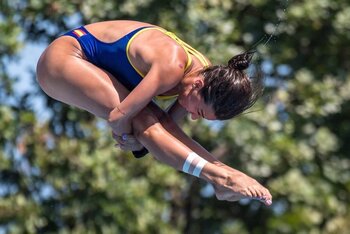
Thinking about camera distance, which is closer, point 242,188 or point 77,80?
point 242,188

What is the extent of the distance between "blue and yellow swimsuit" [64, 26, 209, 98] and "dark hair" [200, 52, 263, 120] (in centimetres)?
13

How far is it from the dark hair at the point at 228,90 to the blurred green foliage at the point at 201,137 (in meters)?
3.46

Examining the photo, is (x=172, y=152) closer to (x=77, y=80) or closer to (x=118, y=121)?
(x=118, y=121)

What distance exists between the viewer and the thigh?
17.2 ft

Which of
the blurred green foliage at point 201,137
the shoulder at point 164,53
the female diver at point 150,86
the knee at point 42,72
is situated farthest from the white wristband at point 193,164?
the blurred green foliage at point 201,137

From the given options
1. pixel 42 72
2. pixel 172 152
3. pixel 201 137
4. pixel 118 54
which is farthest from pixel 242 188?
pixel 201 137

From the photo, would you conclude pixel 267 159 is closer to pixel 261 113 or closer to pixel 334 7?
pixel 261 113

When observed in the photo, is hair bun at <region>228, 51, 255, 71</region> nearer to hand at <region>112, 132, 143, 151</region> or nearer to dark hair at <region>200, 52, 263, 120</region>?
dark hair at <region>200, 52, 263, 120</region>

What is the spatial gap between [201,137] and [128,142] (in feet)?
12.1

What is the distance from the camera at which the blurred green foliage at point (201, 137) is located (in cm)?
881

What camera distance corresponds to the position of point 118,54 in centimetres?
523

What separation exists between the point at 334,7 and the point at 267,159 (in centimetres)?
136

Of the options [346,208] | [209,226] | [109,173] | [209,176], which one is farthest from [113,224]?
[209,176]

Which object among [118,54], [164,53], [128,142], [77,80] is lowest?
[128,142]
